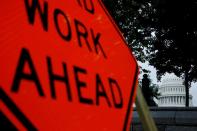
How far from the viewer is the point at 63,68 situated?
1283mm

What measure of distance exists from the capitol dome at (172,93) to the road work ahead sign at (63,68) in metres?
94.3

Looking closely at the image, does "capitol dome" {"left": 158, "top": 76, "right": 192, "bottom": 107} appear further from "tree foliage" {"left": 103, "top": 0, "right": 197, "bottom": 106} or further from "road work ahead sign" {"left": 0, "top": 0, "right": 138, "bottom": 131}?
"road work ahead sign" {"left": 0, "top": 0, "right": 138, "bottom": 131}

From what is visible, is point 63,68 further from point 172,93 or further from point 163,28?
point 172,93

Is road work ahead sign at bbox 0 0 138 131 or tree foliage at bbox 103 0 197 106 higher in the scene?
tree foliage at bbox 103 0 197 106

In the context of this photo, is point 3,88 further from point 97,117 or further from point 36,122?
point 97,117

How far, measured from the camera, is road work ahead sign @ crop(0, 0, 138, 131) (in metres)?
1.04

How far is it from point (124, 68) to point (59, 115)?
2.01ft

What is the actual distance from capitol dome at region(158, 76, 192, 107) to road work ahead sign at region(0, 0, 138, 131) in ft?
309

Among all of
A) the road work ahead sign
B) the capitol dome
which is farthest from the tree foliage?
the capitol dome

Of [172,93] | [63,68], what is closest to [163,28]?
[63,68]

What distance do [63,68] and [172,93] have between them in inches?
3755

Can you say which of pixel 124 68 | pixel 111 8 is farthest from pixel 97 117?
pixel 111 8

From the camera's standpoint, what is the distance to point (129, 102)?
64.7 inches

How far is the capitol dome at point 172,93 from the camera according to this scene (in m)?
94.1
